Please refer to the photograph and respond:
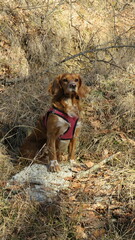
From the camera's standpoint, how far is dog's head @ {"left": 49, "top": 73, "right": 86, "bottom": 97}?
3287 mm

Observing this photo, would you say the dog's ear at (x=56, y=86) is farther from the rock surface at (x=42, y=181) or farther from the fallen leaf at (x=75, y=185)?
the fallen leaf at (x=75, y=185)

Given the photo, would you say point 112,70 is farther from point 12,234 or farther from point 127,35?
point 12,234

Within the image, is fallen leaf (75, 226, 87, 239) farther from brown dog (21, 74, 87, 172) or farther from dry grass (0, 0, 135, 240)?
brown dog (21, 74, 87, 172)

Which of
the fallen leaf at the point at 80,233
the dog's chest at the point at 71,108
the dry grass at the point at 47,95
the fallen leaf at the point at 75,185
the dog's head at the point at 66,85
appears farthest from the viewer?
the dog's chest at the point at 71,108

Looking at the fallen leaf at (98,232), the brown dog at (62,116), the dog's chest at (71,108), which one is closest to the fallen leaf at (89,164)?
the brown dog at (62,116)

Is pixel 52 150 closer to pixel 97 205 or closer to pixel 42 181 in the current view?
pixel 42 181

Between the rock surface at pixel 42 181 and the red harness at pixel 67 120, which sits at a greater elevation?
the red harness at pixel 67 120

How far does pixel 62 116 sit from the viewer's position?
3.32m

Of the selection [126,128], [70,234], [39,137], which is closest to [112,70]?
[126,128]

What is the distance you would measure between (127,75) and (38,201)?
11.7 ft

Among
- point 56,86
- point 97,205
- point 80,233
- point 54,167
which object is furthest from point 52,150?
point 80,233

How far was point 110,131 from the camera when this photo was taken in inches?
165

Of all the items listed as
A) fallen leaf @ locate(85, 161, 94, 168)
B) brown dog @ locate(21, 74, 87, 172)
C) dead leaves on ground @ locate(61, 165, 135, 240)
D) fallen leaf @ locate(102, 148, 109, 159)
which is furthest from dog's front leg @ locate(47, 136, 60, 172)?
fallen leaf @ locate(102, 148, 109, 159)

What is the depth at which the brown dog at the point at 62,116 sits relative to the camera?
3.31 metres
